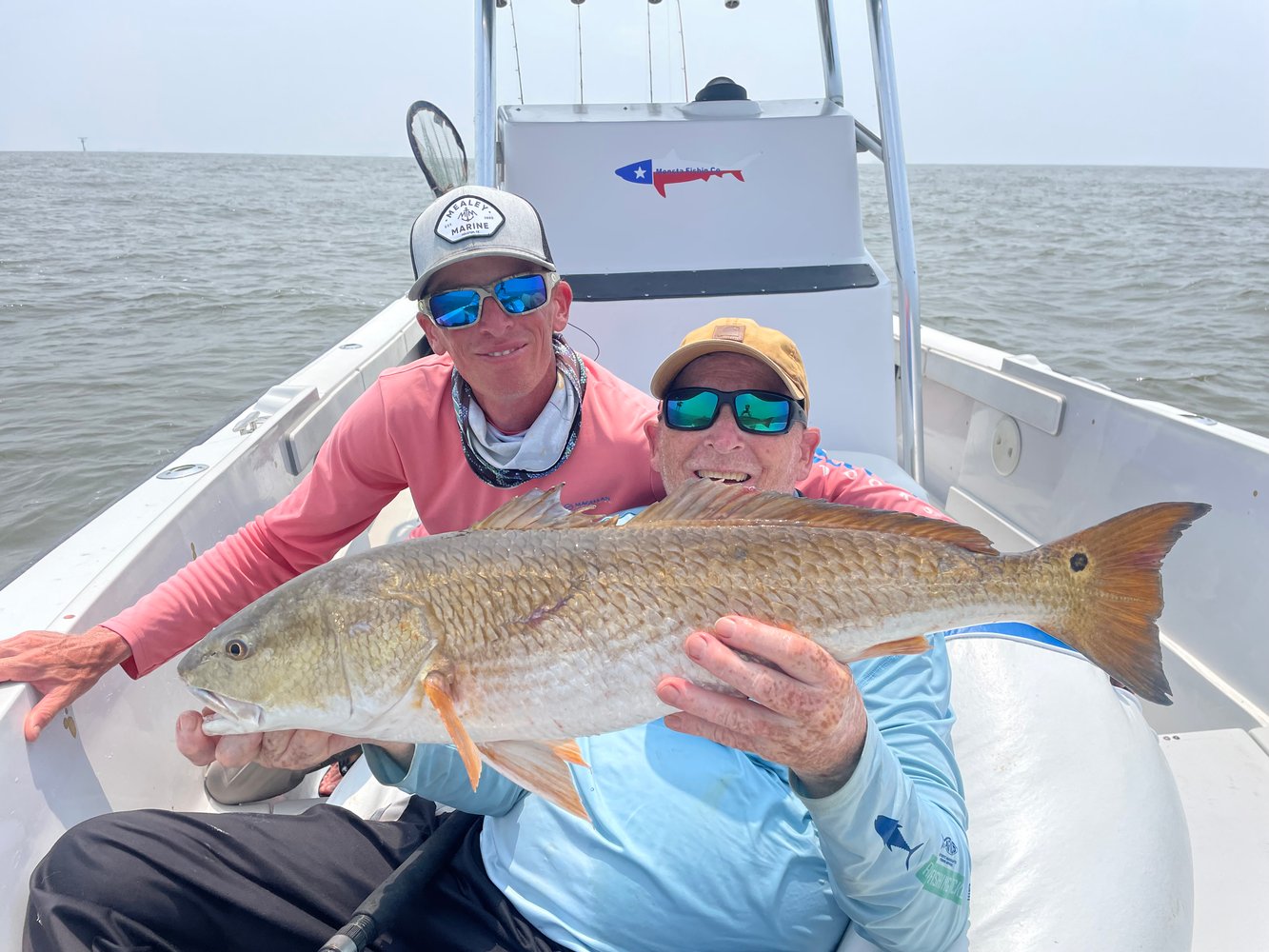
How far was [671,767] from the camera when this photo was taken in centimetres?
200

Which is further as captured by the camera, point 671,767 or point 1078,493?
point 1078,493

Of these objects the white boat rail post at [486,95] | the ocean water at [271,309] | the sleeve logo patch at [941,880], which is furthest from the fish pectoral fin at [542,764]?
the white boat rail post at [486,95]

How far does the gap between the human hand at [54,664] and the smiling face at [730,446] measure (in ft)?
5.56

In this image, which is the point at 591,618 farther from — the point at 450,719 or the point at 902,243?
the point at 902,243

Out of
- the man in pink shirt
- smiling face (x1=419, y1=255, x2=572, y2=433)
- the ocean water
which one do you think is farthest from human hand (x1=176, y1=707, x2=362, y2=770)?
the ocean water

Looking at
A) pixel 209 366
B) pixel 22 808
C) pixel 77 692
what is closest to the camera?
pixel 22 808

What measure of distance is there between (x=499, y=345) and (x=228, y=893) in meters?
1.67

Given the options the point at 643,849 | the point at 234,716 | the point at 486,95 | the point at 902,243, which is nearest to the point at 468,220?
the point at 234,716

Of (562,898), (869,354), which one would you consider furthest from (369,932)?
(869,354)

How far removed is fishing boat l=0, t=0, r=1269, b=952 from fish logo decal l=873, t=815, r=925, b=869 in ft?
1.17

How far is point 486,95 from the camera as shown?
4.96 metres

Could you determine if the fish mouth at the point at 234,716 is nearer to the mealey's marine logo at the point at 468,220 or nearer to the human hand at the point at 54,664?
the human hand at the point at 54,664

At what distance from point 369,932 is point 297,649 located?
778mm

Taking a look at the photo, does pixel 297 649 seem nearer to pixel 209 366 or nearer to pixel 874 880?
pixel 874 880
